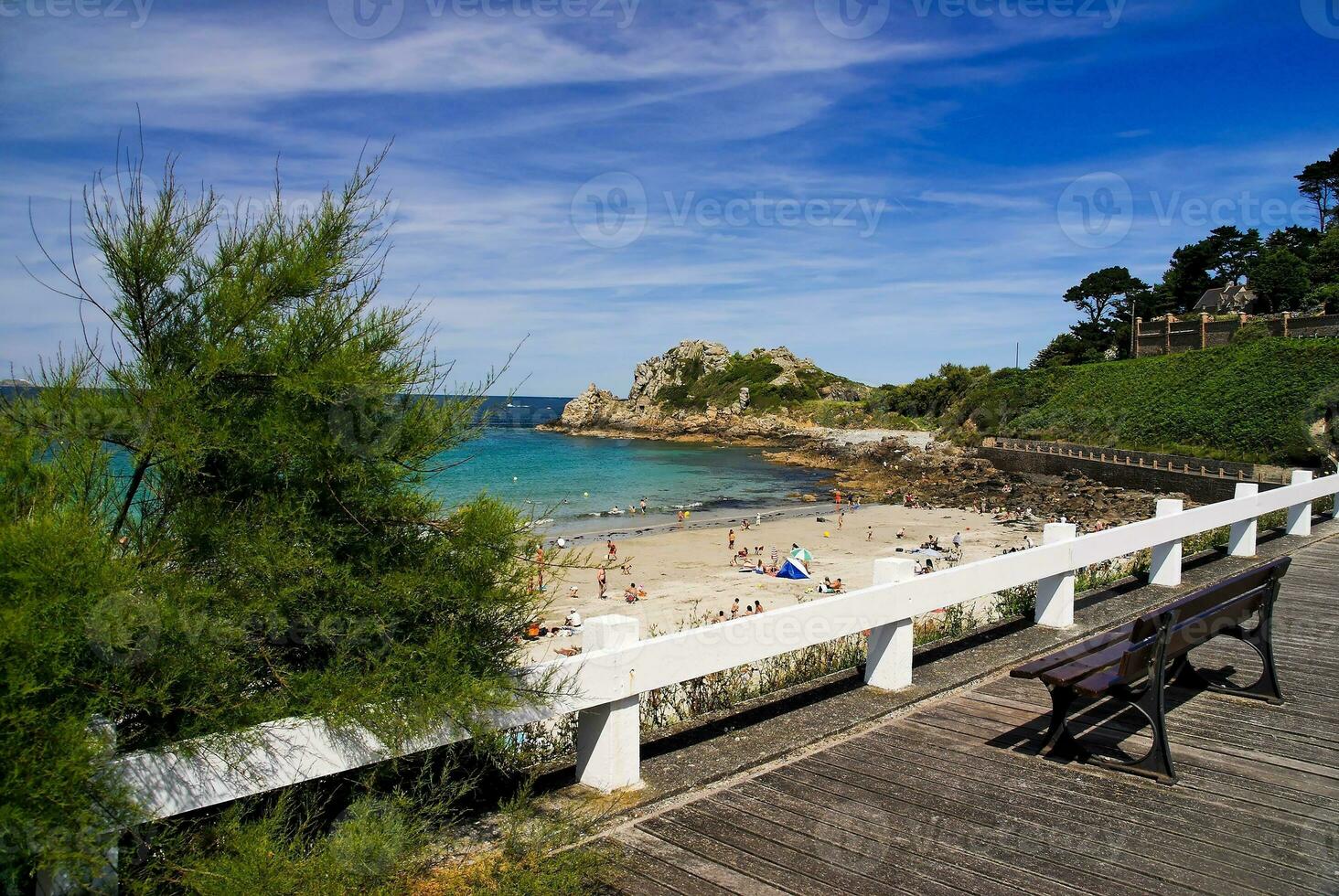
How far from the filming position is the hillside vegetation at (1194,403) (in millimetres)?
41188

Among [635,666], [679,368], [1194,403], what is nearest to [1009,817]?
[635,666]

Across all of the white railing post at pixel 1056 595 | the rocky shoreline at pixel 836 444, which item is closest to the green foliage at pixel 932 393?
the rocky shoreline at pixel 836 444

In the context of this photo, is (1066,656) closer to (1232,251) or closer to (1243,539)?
(1243,539)

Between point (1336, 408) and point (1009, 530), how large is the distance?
692 inches

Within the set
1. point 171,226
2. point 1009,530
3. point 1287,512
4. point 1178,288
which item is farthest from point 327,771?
point 1178,288

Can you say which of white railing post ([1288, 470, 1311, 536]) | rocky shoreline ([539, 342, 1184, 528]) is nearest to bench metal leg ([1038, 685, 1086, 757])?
white railing post ([1288, 470, 1311, 536])

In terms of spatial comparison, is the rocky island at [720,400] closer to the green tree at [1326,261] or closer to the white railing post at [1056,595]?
the green tree at [1326,261]

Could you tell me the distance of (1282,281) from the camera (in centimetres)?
5956

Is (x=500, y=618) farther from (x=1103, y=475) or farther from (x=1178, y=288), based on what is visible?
(x=1178, y=288)

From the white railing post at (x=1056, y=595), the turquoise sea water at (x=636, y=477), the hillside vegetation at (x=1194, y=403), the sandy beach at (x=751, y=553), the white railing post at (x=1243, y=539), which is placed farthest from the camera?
the turquoise sea water at (x=636, y=477)

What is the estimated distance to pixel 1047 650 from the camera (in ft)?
21.4

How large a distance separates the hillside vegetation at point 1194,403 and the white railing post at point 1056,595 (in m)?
38.3

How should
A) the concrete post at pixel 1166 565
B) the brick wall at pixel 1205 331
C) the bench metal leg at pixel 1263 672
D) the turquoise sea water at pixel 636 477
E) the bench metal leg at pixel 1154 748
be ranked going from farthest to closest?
1. the turquoise sea water at pixel 636 477
2. the brick wall at pixel 1205 331
3. the concrete post at pixel 1166 565
4. the bench metal leg at pixel 1263 672
5. the bench metal leg at pixel 1154 748

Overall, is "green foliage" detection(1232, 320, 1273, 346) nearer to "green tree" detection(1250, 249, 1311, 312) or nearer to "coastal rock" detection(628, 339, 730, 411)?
"green tree" detection(1250, 249, 1311, 312)
